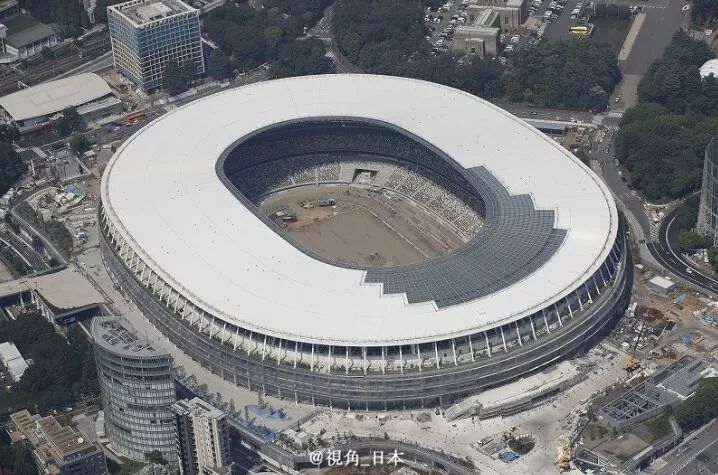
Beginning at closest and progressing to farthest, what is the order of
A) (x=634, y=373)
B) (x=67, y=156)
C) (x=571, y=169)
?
1. (x=634, y=373)
2. (x=571, y=169)
3. (x=67, y=156)

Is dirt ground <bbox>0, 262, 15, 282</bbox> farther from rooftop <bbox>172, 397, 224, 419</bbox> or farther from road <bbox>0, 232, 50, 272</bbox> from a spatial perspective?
rooftop <bbox>172, 397, 224, 419</bbox>

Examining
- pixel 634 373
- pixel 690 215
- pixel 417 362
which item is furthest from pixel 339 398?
pixel 690 215

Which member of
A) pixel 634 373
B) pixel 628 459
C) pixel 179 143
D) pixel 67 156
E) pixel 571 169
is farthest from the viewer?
pixel 67 156

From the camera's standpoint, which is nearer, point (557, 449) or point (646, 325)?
point (557, 449)

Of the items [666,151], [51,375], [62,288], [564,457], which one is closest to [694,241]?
[666,151]

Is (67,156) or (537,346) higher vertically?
(537,346)

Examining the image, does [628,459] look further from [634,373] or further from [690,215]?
[690,215]

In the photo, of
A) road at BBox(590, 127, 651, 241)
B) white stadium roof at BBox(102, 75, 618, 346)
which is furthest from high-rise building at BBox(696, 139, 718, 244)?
white stadium roof at BBox(102, 75, 618, 346)

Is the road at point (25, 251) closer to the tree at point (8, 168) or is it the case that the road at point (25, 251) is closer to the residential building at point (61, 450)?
the tree at point (8, 168)
